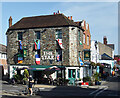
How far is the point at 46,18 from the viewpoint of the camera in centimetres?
3825

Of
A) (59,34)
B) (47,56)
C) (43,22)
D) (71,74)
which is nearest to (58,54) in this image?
(47,56)

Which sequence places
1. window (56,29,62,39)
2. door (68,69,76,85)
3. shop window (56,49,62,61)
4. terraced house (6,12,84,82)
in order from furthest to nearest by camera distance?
window (56,29,62,39), shop window (56,49,62,61), terraced house (6,12,84,82), door (68,69,76,85)

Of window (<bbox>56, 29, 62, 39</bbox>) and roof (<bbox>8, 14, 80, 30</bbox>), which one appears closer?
window (<bbox>56, 29, 62, 39</bbox>)

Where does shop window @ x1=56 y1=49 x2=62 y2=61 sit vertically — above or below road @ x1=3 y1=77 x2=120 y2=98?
above

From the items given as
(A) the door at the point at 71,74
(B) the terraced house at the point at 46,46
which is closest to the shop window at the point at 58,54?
(B) the terraced house at the point at 46,46

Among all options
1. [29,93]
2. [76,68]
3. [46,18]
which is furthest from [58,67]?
[29,93]

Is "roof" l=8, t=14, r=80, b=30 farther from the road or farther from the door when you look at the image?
the road

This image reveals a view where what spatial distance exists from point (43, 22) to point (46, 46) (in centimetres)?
421

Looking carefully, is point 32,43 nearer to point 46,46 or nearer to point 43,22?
point 46,46

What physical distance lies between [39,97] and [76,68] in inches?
594

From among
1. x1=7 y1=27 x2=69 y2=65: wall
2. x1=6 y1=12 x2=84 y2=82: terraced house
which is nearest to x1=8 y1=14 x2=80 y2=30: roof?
x1=6 y1=12 x2=84 y2=82: terraced house

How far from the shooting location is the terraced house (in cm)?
3438

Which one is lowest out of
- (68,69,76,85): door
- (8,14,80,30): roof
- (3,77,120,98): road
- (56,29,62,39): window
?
(3,77,120,98): road

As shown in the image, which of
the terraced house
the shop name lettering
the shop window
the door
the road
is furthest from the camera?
the shop name lettering
